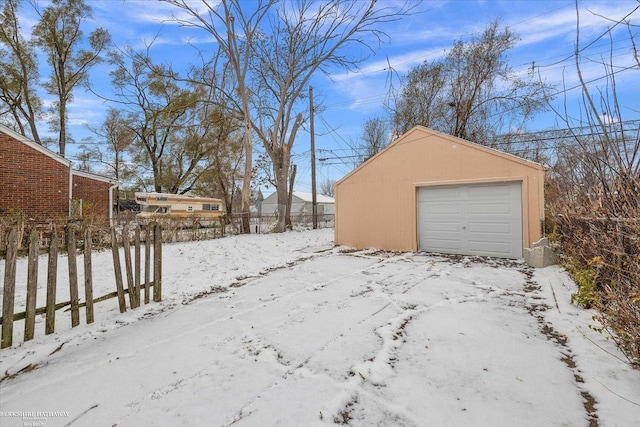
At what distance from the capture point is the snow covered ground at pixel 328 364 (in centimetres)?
194

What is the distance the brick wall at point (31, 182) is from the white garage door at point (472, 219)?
518 inches

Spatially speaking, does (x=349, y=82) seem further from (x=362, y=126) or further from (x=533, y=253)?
(x=533, y=253)

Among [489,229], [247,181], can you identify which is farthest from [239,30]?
[489,229]

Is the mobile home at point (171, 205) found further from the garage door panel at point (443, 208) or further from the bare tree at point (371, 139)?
the garage door panel at point (443, 208)

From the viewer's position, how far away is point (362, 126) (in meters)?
23.7

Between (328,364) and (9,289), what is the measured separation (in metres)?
2.91

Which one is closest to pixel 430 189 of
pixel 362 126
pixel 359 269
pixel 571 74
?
pixel 359 269

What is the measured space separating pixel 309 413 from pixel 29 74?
27065 mm

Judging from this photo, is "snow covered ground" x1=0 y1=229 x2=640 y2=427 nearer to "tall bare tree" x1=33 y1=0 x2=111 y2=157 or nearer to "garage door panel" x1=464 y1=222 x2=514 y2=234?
"garage door panel" x1=464 y1=222 x2=514 y2=234

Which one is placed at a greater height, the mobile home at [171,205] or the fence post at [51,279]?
the mobile home at [171,205]

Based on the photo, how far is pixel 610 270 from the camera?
3592mm

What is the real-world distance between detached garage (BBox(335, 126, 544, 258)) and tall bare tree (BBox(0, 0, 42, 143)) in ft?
72.1

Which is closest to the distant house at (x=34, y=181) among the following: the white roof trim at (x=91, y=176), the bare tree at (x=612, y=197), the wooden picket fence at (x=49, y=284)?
the white roof trim at (x=91, y=176)

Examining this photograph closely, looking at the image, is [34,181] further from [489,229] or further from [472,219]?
[489,229]
